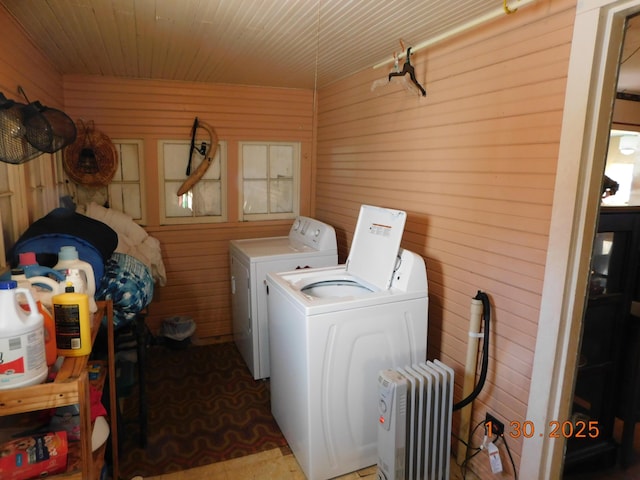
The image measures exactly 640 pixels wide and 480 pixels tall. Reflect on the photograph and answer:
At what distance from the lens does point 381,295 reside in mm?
2131

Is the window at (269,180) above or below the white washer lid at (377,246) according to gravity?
above

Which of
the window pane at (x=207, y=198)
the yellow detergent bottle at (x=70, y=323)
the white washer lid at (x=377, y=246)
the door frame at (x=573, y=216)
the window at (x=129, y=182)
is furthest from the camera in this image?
the window pane at (x=207, y=198)

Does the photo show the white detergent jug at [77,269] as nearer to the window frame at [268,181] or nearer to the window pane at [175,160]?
the window pane at [175,160]

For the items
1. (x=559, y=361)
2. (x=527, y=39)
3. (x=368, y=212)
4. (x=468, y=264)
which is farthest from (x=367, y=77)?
(x=559, y=361)

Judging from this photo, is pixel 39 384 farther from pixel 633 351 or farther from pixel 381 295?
pixel 633 351

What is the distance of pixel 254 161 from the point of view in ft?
12.4

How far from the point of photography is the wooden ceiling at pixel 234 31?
1.88 m

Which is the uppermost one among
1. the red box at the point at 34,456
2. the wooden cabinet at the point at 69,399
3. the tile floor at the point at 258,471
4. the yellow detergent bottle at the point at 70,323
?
the yellow detergent bottle at the point at 70,323

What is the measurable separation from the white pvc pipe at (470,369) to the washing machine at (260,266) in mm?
1385

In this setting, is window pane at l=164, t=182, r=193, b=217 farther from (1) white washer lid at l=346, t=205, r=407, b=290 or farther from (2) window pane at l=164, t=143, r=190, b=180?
(1) white washer lid at l=346, t=205, r=407, b=290

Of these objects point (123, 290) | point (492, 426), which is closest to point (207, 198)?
point (123, 290)

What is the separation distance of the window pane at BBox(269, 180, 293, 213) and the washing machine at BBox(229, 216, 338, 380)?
462 millimetres

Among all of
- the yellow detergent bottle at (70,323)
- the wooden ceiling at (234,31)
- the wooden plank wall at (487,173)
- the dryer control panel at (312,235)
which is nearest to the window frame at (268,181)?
the dryer control panel at (312,235)

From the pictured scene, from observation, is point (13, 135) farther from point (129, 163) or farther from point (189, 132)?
point (189, 132)
